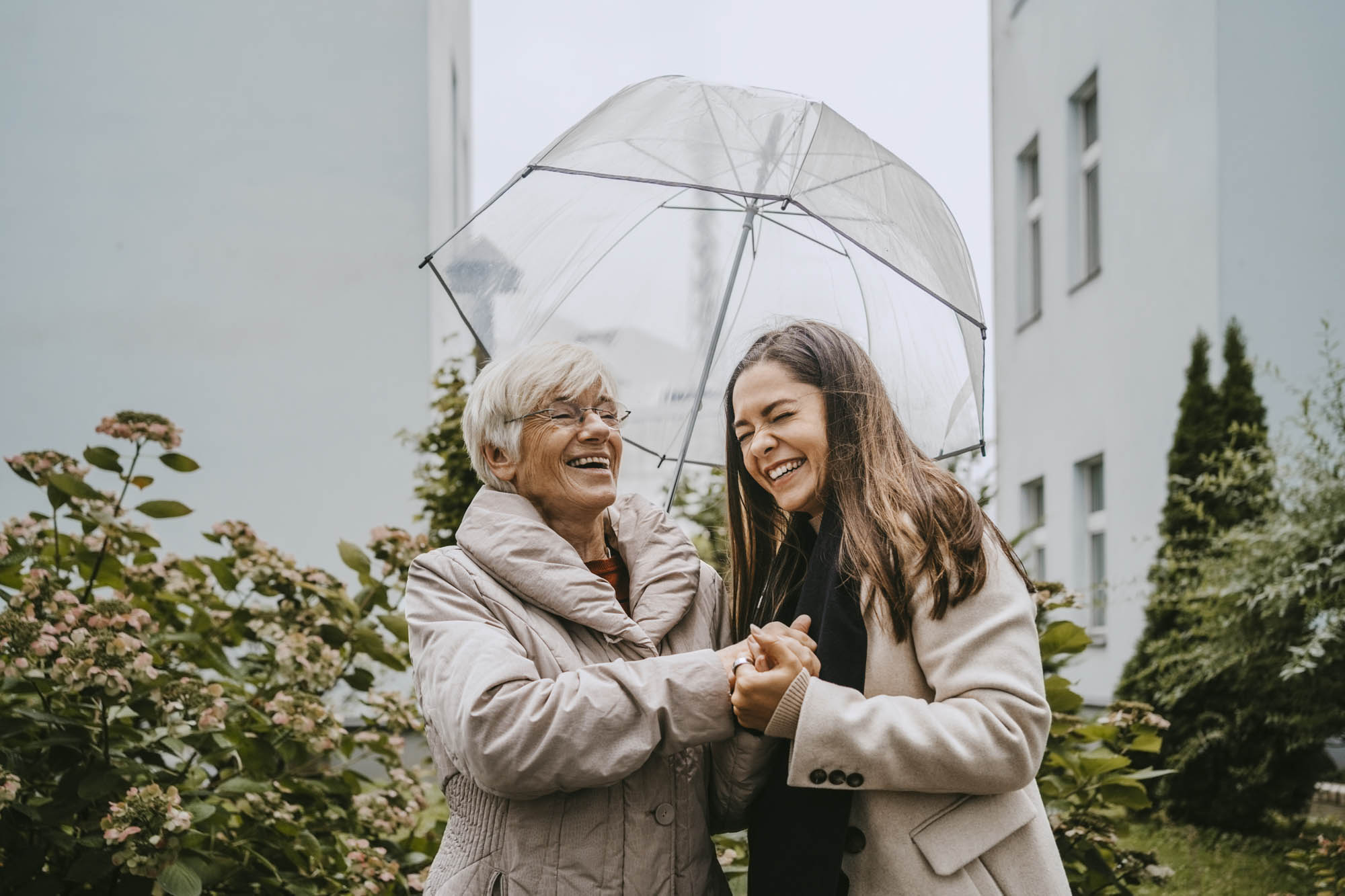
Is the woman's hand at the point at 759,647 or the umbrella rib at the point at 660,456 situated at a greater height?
the umbrella rib at the point at 660,456

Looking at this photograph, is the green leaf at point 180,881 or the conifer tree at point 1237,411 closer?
the green leaf at point 180,881

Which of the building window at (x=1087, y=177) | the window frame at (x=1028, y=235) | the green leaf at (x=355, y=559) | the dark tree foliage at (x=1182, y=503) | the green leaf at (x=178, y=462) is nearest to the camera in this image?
the green leaf at (x=178, y=462)

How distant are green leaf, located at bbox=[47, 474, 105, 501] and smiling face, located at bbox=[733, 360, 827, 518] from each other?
1770 mm

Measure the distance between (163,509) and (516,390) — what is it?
1.41 meters

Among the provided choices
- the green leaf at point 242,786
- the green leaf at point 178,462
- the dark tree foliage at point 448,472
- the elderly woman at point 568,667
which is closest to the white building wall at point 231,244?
the dark tree foliage at point 448,472

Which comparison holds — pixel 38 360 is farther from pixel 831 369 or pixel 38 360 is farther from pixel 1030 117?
pixel 1030 117

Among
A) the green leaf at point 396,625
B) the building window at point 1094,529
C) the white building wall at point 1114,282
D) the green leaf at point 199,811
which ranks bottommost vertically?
the green leaf at point 199,811

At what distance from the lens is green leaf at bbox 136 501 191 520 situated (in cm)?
297

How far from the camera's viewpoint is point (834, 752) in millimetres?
1663

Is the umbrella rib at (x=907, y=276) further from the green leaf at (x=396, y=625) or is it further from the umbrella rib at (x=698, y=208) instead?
the green leaf at (x=396, y=625)

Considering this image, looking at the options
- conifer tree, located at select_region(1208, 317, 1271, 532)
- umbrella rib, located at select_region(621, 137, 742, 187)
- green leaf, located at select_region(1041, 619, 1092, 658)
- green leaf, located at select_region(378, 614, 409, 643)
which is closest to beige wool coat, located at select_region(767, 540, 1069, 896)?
umbrella rib, located at select_region(621, 137, 742, 187)

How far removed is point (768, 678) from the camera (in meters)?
1.71

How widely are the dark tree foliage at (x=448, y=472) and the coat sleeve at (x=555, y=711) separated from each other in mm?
3958

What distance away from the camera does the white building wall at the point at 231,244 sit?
6.97 meters
